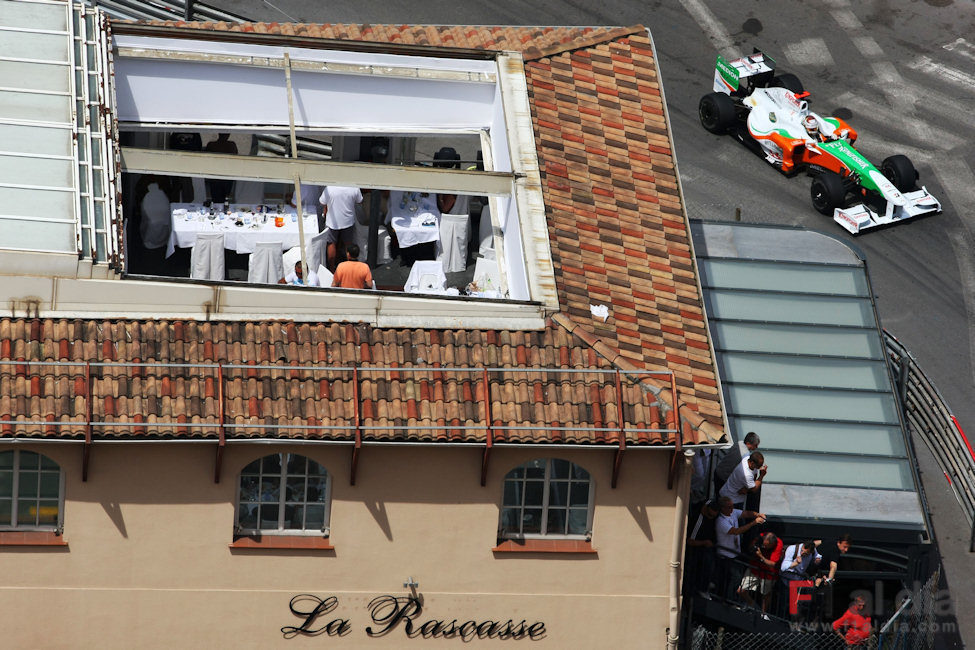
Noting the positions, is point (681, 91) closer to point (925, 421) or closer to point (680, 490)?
point (925, 421)

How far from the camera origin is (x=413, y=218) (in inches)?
1070

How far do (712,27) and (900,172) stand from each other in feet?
24.3

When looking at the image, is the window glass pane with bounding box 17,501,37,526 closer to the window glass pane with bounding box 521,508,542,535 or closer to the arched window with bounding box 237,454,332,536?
the arched window with bounding box 237,454,332,536

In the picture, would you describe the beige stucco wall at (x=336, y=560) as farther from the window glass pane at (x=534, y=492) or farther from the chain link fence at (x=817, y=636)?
the chain link fence at (x=817, y=636)

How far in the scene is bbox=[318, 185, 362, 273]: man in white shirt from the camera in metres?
26.5

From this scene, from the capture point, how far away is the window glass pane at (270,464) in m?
22.0

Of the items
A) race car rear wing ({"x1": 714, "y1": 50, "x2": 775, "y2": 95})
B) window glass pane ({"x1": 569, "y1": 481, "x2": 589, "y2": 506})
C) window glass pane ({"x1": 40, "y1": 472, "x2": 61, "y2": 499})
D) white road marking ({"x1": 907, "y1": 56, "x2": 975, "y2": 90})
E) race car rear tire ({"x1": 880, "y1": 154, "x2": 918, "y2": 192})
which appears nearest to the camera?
window glass pane ({"x1": 40, "y1": 472, "x2": 61, "y2": 499})

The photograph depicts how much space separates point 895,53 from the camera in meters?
41.0

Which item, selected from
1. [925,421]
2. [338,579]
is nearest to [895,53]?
[925,421]

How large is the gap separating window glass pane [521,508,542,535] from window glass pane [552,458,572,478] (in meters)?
0.56

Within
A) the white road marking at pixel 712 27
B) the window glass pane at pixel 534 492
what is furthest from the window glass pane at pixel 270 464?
the white road marking at pixel 712 27

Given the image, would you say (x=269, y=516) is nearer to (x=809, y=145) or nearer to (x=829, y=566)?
(x=829, y=566)

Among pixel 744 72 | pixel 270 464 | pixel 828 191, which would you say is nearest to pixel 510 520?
pixel 270 464

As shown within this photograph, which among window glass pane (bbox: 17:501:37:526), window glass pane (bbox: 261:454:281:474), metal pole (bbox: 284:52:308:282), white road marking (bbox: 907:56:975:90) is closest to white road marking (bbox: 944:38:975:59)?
white road marking (bbox: 907:56:975:90)
